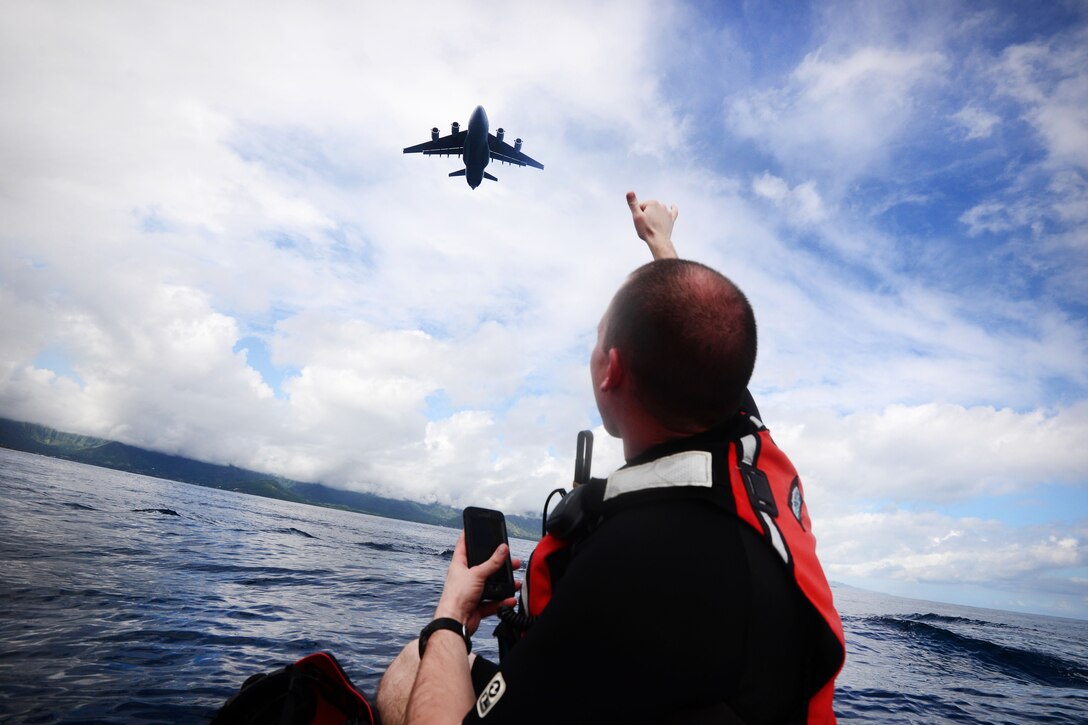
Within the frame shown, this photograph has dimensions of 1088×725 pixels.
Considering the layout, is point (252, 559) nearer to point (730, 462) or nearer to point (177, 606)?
point (177, 606)

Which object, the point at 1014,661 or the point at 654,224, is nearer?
the point at 654,224

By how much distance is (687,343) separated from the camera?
86.0 inches

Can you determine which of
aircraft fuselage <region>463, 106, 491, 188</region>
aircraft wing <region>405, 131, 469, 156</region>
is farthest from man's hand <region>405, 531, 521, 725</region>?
aircraft wing <region>405, 131, 469, 156</region>

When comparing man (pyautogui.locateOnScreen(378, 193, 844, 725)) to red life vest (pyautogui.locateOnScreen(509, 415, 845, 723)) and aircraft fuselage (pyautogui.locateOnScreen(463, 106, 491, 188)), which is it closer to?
red life vest (pyautogui.locateOnScreen(509, 415, 845, 723))

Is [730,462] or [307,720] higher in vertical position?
[730,462]

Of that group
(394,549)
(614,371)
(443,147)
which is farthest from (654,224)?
(394,549)

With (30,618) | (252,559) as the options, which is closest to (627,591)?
(30,618)

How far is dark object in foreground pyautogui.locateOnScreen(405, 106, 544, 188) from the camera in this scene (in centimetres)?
3812

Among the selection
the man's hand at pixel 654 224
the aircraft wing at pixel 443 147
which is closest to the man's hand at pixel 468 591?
the man's hand at pixel 654 224

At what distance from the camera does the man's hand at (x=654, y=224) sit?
404cm

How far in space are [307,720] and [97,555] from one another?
55.3 ft

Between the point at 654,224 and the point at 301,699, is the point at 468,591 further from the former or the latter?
the point at 654,224

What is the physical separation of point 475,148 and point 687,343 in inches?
1621

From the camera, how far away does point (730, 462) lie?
2.09 meters
